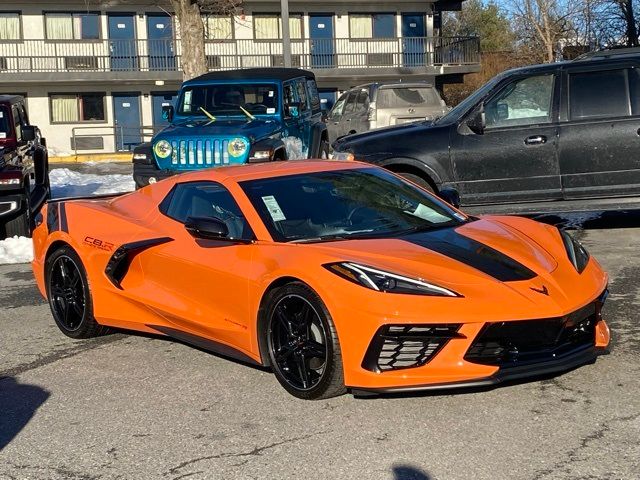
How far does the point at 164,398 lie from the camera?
533cm

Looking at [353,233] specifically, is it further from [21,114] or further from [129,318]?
[21,114]

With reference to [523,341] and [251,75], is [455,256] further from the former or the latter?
[251,75]

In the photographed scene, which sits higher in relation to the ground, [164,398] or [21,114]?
[21,114]

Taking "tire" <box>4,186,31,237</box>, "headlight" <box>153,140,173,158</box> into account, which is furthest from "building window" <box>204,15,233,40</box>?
"tire" <box>4,186,31,237</box>

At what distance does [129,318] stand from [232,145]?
21.0ft

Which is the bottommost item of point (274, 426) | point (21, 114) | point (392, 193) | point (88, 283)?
point (274, 426)

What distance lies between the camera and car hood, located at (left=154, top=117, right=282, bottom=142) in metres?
12.7

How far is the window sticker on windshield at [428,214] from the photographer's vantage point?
6.06m

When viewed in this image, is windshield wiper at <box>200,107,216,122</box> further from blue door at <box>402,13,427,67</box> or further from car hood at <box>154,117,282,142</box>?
blue door at <box>402,13,427,67</box>

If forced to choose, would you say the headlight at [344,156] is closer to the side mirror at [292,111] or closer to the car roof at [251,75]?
the side mirror at [292,111]

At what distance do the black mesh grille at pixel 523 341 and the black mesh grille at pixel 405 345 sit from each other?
0.15m

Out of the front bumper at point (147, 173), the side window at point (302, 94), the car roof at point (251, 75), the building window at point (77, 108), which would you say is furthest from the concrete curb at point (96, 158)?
the front bumper at point (147, 173)

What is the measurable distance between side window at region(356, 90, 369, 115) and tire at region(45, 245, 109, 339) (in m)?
15.0

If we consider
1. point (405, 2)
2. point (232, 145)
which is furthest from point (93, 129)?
point (232, 145)
